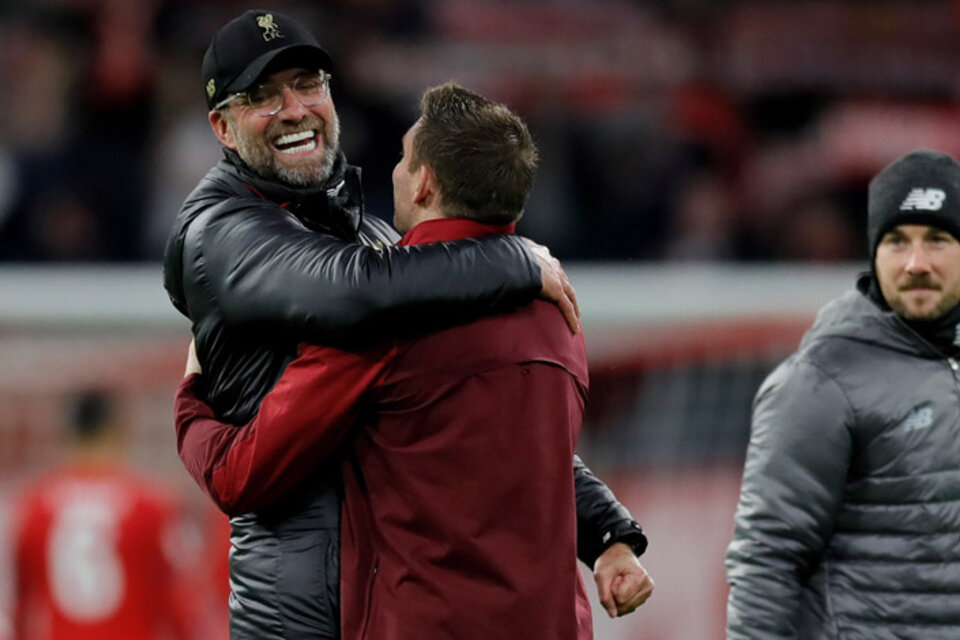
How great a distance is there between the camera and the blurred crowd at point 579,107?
773 centimetres

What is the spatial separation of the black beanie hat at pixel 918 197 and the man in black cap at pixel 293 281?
96 cm

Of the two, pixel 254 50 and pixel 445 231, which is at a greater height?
pixel 254 50

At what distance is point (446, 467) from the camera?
2.76 meters

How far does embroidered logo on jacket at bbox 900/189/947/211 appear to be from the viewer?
367cm

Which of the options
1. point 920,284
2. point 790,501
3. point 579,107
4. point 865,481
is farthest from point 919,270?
point 579,107

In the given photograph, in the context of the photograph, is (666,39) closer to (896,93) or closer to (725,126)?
(725,126)

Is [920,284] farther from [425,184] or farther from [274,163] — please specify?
[274,163]

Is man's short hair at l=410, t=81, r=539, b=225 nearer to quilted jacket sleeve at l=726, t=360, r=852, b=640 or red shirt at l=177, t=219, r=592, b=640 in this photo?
red shirt at l=177, t=219, r=592, b=640

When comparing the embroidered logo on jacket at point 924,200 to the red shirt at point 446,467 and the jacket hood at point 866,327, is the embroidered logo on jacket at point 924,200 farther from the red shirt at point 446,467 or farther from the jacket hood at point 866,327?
the red shirt at point 446,467

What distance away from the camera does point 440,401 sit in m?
2.78

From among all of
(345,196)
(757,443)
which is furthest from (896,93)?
(345,196)

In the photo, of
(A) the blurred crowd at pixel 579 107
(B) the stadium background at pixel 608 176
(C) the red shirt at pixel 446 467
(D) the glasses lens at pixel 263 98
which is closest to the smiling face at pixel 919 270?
(C) the red shirt at pixel 446 467

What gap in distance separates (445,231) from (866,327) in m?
1.20

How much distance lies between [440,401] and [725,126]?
6.57 metres
